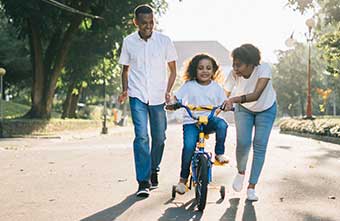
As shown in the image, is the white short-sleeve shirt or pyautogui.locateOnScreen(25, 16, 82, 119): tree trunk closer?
the white short-sleeve shirt

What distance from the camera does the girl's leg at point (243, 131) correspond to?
666cm

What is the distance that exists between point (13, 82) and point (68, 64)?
367 inches

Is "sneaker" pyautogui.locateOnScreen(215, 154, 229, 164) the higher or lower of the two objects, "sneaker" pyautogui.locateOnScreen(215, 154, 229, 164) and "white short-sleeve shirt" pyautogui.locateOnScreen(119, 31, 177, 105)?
the lower

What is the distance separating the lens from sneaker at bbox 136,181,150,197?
21.8ft

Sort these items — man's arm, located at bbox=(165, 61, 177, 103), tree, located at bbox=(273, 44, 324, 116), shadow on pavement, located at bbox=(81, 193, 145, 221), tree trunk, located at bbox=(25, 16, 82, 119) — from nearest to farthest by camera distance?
shadow on pavement, located at bbox=(81, 193, 145, 221)
man's arm, located at bbox=(165, 61, 177, 103)
tree trunk, located at bbox=(25, 16, 82, 119)
tree, located at bbox=(273, 44, 324, 116)

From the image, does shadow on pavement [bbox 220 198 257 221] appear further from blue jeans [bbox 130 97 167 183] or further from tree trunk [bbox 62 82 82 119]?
tree trunk [bbox 62 82 82 119]

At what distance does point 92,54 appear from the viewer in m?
30.8

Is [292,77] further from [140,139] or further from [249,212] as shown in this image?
[249,212]

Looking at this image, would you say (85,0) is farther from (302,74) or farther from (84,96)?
(302,74)

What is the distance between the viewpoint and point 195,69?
255 inches

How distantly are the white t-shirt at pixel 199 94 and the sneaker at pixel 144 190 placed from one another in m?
1.06

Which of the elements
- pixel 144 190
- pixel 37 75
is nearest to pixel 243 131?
pixel 144 190

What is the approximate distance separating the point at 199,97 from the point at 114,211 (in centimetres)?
146

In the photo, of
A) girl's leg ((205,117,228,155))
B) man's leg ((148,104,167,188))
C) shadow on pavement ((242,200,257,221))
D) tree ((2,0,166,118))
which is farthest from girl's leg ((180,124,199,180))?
tree ((2,0,166,118))
